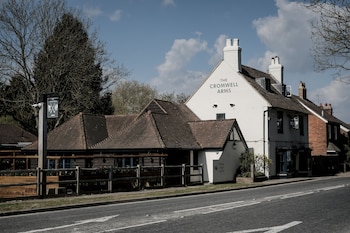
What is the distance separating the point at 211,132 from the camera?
114 ft

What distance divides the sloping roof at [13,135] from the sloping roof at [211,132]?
21.2 metres

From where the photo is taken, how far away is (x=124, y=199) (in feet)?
62.4

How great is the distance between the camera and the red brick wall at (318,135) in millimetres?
53250

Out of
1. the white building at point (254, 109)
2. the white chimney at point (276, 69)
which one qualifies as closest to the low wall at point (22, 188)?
the white building at point (254, 109)

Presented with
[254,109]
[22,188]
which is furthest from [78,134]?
[254,109]

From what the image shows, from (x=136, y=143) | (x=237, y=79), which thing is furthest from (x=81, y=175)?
(x=237, y=79)

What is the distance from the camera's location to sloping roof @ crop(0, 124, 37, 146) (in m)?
48.3

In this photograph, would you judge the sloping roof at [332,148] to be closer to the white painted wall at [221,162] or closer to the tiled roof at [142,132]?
the white painted wall at [221,162]

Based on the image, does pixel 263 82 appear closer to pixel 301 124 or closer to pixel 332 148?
pixel 301 124

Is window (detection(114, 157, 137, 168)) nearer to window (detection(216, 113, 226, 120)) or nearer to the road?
window (detection(216, 113, 226, 120))

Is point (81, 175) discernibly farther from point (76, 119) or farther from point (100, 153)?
point (76, 119)

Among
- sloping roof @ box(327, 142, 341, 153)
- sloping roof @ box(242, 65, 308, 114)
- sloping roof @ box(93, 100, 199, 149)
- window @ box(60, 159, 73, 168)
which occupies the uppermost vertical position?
sloping roof @ box(242, 65, 308, 114)

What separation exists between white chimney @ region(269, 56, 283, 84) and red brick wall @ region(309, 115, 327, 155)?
27.3 feet

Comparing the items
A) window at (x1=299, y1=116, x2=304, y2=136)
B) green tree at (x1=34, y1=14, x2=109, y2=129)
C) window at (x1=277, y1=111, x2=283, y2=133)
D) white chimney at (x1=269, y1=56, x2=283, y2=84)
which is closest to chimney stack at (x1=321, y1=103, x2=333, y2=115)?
white chimney at (x1=269, y1=56, x2=283, y2=84)
